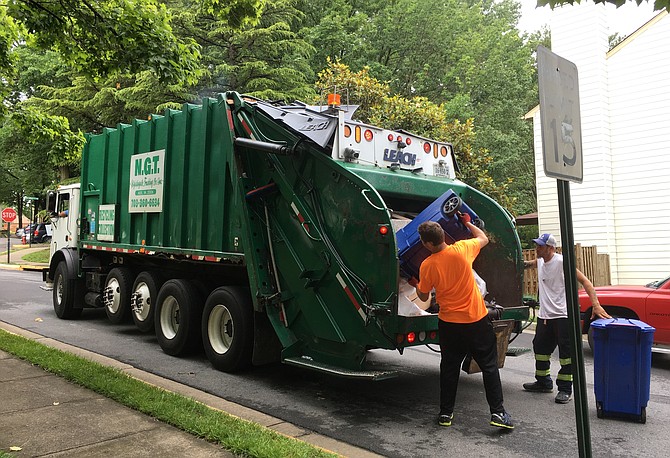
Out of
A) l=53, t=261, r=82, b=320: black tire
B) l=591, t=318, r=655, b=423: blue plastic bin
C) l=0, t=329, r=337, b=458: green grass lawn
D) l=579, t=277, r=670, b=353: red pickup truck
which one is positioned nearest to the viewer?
l=0, t=329, r=337, b=458: green grass lawn

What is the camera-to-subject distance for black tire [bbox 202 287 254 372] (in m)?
6.32

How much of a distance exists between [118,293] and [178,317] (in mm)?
2089

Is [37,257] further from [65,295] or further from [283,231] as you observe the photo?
[283,231]

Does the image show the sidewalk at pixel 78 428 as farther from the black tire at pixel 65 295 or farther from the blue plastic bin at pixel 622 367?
the black tire at pixel 65 295

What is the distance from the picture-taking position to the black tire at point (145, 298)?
26.4 feet

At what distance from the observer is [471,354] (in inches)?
188

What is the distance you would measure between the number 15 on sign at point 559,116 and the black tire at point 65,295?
9.17 meters

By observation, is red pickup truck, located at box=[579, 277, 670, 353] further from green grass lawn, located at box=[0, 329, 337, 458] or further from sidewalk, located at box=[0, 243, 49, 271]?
sidewalk, located at box=[0, 243, 49, 271]

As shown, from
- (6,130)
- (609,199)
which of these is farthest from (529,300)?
(6,130)

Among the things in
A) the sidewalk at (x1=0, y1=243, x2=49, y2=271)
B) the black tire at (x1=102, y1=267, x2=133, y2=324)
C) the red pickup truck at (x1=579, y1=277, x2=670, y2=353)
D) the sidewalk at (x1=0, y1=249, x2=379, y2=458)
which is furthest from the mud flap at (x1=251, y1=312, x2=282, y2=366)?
the sidewalk at (x1=0, y1=243, x2=49, y2=271)

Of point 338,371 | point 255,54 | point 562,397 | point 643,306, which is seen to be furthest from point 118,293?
point 255,54

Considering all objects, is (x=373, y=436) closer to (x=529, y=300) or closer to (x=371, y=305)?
(x=371, y=305)

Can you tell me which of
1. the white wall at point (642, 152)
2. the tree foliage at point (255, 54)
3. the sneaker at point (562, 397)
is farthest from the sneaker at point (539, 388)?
the tree foliage at point (255, 54)

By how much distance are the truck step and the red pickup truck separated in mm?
3291
